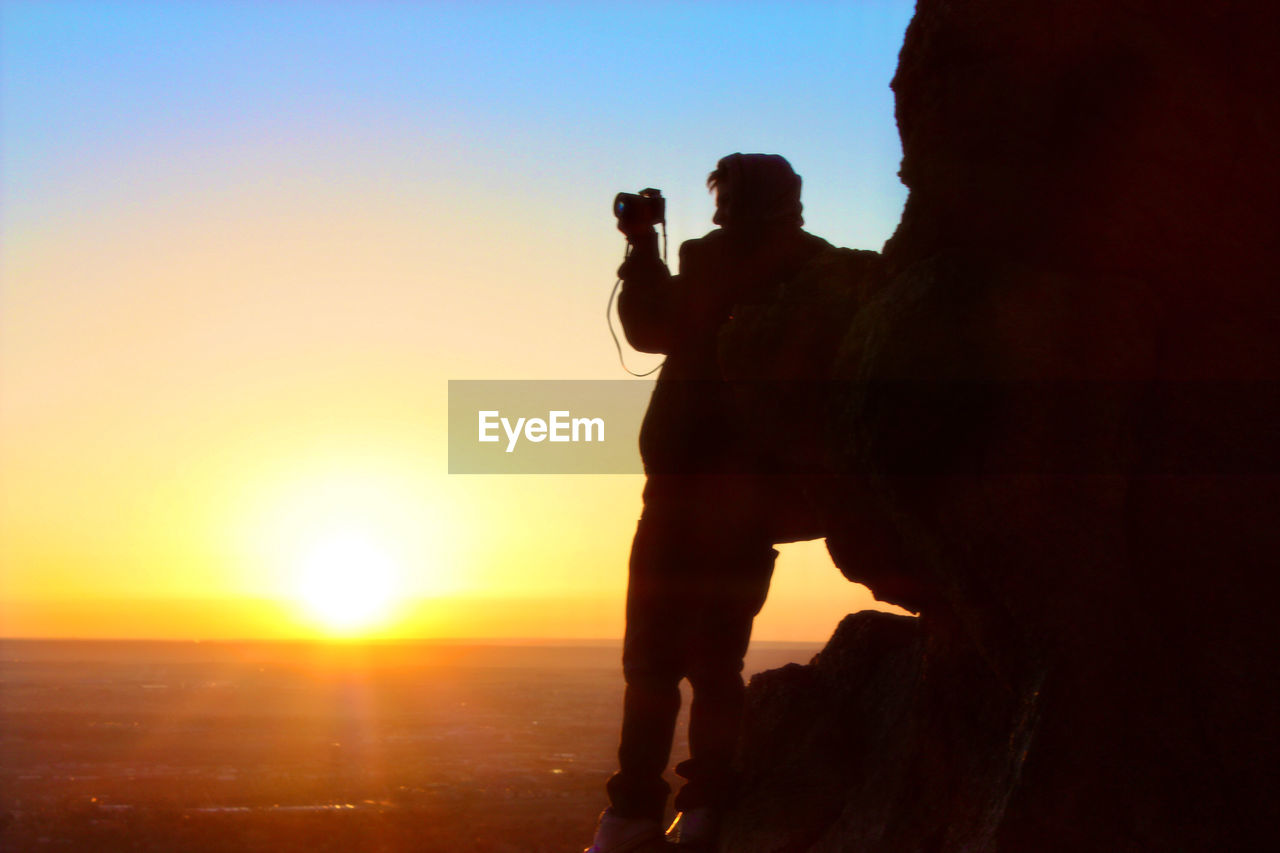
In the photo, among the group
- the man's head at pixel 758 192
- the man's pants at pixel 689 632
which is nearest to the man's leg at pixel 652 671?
the man's pants at pixel 689 632

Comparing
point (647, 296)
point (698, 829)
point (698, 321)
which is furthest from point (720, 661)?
point (647, 296)

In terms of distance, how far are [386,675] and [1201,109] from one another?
103830mm

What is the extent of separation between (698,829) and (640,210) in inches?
92.3

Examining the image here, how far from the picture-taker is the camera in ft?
15.9

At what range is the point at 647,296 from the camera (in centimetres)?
480

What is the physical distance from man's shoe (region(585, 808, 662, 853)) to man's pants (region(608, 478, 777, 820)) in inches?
1.4

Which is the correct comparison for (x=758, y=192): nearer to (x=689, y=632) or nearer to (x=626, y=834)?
(x=689, y=632)

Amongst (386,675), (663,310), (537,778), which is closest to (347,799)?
(537,778)

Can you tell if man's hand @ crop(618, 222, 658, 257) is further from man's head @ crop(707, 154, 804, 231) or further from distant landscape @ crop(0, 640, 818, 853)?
distant landscape @ crop(0, 640, 818, 853)

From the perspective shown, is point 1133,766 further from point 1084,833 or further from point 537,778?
point 537,778

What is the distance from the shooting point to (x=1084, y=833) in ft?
10.5

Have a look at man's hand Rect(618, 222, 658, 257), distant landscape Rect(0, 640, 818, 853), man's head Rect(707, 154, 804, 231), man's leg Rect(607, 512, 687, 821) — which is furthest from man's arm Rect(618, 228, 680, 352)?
distant landscape Rect(0, 640, 818, 853)

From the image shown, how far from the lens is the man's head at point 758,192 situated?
15.2ft

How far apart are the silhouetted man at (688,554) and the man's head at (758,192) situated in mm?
74
